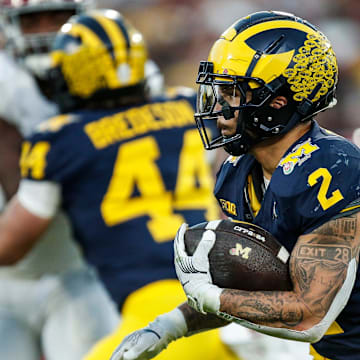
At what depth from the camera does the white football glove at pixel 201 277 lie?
165 cm

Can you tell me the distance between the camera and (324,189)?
5.40ft

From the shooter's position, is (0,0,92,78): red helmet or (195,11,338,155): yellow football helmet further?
(0,0,92,78): red helmet

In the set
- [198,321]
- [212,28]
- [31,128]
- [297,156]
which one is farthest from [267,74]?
[212,28]

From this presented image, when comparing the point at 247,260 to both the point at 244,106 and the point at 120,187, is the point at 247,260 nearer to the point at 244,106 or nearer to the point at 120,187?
the point at 244,106

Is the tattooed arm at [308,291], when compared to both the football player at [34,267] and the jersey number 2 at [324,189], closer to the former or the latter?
the jersey number 2 at [324,189]

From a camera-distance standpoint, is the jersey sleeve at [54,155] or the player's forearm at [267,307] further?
the jersey sleeve at [54,155]

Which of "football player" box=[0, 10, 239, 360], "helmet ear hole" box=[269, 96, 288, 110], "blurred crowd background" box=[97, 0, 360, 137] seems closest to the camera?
"helmet ear hole" box=[269, 96, 288, 110]

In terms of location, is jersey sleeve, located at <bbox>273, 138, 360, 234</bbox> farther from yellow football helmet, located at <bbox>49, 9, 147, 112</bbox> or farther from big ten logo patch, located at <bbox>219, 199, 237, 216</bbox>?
yellow football helmet, located at <bbox>49, 9, 147, 112</bbox>

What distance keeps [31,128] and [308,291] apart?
223 cm

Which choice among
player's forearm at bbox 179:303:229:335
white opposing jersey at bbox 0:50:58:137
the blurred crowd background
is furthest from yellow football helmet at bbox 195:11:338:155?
the blurred crowd background

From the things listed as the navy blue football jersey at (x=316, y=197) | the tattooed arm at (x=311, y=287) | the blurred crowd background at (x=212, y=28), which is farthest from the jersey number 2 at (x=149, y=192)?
the blurred crowd background at (x=212, y=28)

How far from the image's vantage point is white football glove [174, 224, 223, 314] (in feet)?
5.42

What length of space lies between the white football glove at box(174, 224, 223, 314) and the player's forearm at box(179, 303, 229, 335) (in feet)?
0.94

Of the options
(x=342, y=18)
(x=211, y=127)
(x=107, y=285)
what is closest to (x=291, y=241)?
(x=107, y=285)
